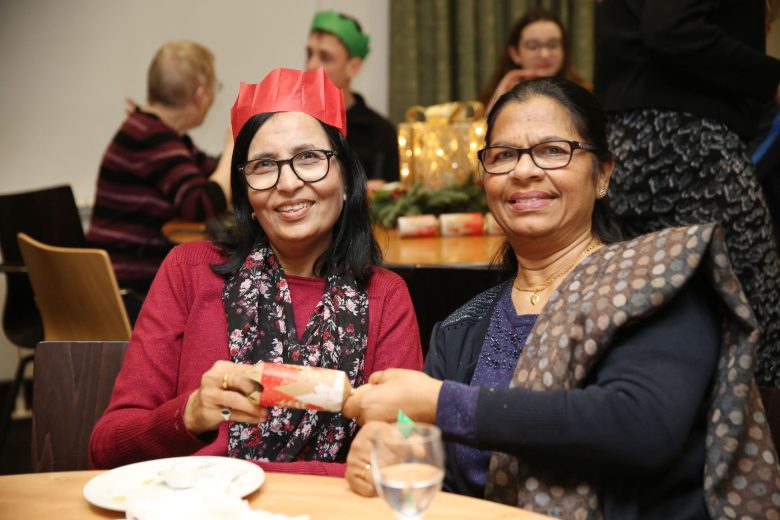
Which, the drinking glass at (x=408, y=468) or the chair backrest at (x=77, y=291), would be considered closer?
the drinking glass at (x=408, y=468)

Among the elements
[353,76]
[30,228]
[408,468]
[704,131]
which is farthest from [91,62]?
[408,468]

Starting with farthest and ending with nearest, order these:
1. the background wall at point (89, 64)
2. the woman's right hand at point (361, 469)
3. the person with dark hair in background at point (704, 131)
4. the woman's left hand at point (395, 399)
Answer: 1. the background wall at point (89, 64)
2. the person with dark hair in background at point (704, 131)
3. the woman's left hand at point (395, 399)
4. the woman's right hand at point (361, 469)

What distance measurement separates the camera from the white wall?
5.15 metres

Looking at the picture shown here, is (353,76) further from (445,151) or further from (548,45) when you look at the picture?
(445,151)

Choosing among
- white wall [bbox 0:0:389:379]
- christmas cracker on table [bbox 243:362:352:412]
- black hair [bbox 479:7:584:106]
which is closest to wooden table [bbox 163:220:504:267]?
christmas cracker on table [bbox 243:362:352:412]

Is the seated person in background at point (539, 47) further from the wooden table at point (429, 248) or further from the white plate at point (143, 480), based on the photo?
the white plate at point (143, 480)

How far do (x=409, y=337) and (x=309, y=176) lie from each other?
392 mm

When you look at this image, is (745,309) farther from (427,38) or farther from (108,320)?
(427,38)

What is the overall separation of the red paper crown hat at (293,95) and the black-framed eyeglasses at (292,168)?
0.09 m

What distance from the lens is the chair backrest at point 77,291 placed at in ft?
9.61

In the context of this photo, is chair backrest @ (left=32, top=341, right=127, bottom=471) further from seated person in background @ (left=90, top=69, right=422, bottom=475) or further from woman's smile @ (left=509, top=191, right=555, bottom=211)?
woman's smile @ (left=509, top=191, right=555, bottom=211)

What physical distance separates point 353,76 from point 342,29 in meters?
0.30

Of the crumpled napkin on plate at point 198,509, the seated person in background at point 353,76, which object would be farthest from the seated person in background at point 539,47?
the crumpled napkin on plate at point 198,509

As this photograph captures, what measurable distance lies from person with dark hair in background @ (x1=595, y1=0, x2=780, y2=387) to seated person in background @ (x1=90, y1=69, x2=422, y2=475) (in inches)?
37.0
